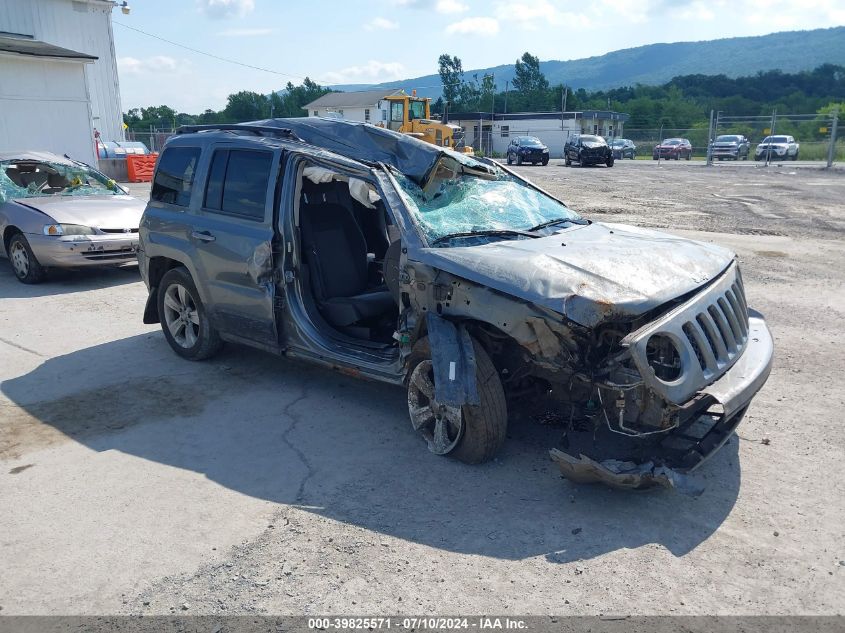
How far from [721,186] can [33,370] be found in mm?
21515

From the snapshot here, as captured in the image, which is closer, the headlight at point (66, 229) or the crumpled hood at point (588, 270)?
the crumpled hood at point (588, 270)

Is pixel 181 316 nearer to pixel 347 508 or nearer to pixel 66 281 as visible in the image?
pixel 347 508

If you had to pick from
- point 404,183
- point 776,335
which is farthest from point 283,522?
point 776,335

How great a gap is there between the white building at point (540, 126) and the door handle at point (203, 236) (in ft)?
172

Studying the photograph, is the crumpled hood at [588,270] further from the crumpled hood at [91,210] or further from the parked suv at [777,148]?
the parked suv at [777,148]

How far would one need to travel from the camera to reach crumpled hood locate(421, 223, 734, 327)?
12.2ft

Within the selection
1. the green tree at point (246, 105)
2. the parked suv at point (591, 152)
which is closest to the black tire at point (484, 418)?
the parked suv at point (591, 152)

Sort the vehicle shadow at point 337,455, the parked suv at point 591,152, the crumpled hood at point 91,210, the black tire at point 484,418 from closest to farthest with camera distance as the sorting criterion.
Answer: the vehicle shadow at point 337,455, the black tire at point 484,418, the crumpled hood at point 91,210, the parked suv at point 591,152

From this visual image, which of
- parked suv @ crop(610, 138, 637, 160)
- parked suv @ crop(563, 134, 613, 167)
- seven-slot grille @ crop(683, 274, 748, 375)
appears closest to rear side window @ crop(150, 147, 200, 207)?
seven-slot grille @ crop(683, 274, 748, 375)

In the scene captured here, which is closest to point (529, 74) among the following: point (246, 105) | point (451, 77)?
point (451, 77)

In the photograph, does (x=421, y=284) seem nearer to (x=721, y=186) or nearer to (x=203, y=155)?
(x=203, y=155)

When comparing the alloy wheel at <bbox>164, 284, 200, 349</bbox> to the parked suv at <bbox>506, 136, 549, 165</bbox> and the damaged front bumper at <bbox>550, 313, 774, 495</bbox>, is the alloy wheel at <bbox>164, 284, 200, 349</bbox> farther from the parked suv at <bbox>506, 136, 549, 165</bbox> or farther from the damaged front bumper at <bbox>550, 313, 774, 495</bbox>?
the parked suv at <bbox>506, 136, 549, 165</bbox>

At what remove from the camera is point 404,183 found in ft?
16.0

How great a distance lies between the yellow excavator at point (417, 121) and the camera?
32.4m
